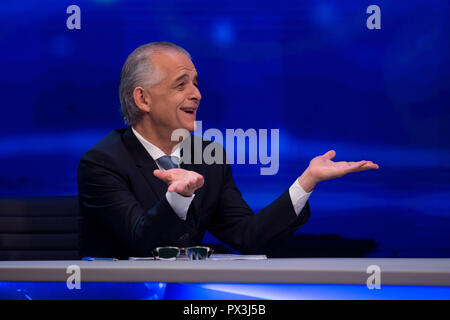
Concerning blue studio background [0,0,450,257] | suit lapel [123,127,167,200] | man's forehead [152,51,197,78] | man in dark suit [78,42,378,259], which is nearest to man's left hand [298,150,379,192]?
man in dark suit [78,42,378,259]

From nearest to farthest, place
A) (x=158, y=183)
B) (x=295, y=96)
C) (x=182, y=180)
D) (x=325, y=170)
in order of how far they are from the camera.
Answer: (x=182, y=180)
(x=325, y=170)
(x=158, y=183)
(x=295, y=96)

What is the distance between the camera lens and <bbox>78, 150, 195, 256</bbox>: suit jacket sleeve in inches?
68.2

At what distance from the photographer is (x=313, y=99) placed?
3225 millimetres

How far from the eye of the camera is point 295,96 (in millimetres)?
3234

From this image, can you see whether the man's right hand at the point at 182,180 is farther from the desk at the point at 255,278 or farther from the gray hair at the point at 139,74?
the gray hair at the point at 139,74

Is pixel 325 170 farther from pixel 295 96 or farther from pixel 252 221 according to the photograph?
pixel 295 96

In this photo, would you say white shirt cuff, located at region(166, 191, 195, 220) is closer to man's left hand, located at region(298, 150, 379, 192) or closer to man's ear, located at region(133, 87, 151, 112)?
man's left hand, located at region(298, 150, 379, 192)

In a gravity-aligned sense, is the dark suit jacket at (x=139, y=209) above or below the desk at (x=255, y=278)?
above

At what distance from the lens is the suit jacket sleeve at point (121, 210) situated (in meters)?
1.73

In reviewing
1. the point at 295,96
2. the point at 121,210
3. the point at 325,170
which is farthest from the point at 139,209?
the point at 295,96

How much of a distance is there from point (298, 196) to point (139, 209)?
49cm

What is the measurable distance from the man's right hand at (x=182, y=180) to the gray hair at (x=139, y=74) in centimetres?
68

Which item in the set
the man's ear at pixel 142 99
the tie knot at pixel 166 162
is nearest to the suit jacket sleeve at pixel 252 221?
the tie knot at pixel 166 162
